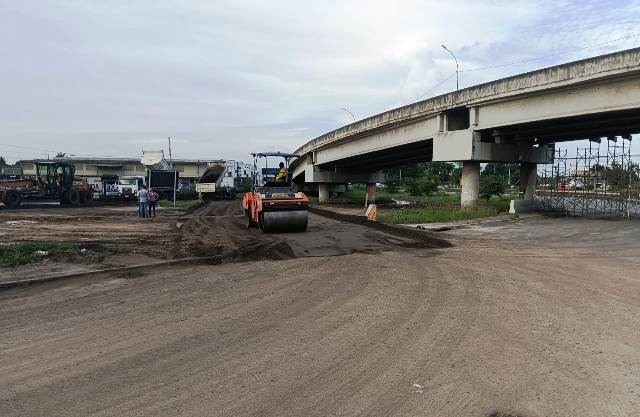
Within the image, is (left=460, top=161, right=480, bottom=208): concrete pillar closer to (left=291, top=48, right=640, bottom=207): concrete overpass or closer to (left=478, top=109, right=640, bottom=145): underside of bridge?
(left=291, top=48, right=640, bottom=207): concrete overpass

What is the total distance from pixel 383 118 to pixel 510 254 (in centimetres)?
1946

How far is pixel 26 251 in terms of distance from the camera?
11016 millimetres

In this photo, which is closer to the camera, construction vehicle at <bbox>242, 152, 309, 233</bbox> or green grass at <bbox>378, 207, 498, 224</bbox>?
construction vehicle at <bbox>242, 152, 309, 233</bbox>

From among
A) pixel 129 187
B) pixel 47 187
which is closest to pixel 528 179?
pixel 47 187

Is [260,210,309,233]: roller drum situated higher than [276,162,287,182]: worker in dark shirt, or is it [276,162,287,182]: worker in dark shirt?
[276,162,287,182]: worker in dark shirt

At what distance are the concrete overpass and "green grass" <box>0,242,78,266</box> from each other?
18.6 meters

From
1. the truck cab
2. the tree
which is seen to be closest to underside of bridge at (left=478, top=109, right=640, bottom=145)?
the tree

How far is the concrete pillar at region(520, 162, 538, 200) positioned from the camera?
28172 millimetres

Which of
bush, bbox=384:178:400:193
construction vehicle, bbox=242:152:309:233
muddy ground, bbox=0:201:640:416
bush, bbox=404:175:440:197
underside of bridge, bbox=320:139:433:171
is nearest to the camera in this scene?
muddy ground, bbox=0:201:640:416

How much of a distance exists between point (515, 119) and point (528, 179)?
7622 mm

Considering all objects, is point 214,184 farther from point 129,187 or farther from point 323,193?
point 323,193

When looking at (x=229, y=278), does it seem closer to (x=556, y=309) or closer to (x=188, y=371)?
(x=188, y=371)

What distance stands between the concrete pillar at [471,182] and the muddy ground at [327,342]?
15085 mm

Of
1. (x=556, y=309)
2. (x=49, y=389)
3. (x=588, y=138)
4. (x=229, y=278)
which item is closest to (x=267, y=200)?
(x=229, y=278)
